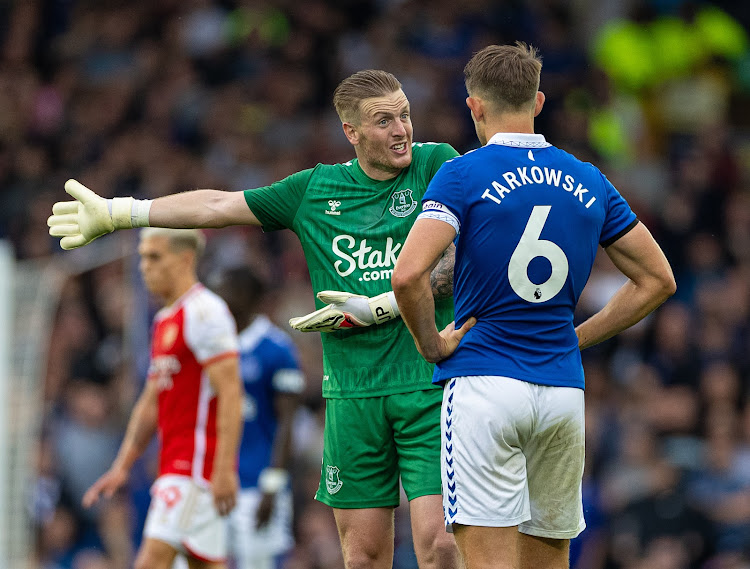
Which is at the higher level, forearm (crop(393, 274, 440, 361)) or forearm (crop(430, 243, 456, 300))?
forearm (crop(430, 243, 456, 300))

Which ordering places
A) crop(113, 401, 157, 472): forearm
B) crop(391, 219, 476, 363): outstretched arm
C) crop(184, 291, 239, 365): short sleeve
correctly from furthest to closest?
crop(113, 401, 157, 472): forearm < crop(184, 291, 239, 365): short sleeve < crop(391, 219, 476, 363): outstretched arm

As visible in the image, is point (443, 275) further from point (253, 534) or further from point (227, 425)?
point (253, 534)

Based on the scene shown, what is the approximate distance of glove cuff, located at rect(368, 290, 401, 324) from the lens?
5410 mm

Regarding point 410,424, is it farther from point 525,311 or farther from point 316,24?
point 316,24

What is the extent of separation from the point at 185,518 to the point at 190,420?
560 millimetres

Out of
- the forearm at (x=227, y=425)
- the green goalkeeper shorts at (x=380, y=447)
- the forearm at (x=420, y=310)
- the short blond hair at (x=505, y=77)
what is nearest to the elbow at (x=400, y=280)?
the forearm at (x=420, y=310)

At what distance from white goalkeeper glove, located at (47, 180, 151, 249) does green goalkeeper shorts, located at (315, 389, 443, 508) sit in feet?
3.91

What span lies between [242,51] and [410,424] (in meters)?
11.0

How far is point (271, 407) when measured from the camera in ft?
30.1

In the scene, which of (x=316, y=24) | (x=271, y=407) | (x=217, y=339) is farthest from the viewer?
(x=316, y=24)

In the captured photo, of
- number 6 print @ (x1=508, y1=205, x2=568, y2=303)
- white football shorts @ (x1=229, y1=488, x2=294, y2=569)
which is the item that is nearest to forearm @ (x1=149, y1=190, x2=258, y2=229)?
number 6 print @ (x1=508, y1=205, x2=568, y2=303)

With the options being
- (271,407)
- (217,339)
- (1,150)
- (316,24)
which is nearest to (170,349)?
(217,339)

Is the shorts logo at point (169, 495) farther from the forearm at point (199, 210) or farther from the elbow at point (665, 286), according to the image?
the elbow at point (665, 286)

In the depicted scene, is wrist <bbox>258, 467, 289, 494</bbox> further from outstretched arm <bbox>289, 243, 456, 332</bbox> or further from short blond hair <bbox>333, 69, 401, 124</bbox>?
short blond hair <bbox>333, 69, 401, 124</bbox>
